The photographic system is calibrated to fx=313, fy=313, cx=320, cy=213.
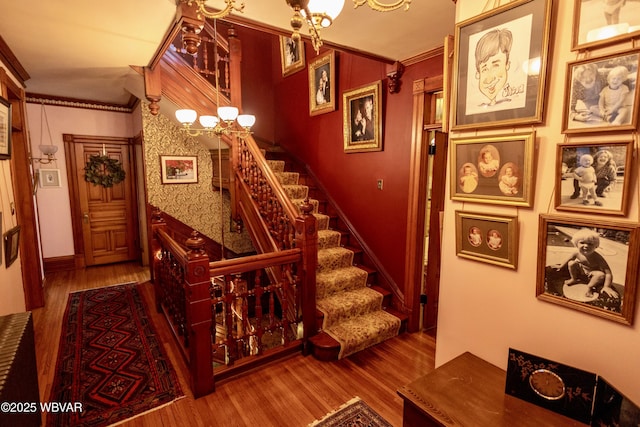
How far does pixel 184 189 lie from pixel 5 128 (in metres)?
2.41

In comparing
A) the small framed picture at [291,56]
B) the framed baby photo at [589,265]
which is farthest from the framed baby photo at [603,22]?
the small framed picture at [291,56]

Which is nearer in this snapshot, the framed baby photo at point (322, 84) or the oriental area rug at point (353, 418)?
the oriental area rug at point (353, 418)

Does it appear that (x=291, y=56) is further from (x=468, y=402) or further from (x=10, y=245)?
(x=468, y=402)

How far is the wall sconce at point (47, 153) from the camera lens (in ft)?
15.6

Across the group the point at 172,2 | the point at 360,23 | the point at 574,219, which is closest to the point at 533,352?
the point at 574,219

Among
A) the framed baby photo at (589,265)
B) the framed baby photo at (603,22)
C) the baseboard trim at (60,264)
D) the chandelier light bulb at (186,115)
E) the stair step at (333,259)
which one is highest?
the chandelier light bulb at (186,115)

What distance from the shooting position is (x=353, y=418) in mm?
2111

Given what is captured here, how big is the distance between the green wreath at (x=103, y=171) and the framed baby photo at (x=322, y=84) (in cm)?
367

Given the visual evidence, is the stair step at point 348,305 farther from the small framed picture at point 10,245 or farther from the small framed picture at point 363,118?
the small framed picture at point 10,245

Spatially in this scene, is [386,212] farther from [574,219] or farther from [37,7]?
[37,7]

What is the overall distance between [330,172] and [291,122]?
130cm

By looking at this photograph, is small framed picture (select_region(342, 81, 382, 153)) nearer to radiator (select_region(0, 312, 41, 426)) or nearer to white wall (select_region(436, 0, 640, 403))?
white wall (select_region(436, 0, 640, 403))

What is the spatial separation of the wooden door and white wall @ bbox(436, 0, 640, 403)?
5.84m

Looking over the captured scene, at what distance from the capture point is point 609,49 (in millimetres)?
1043
